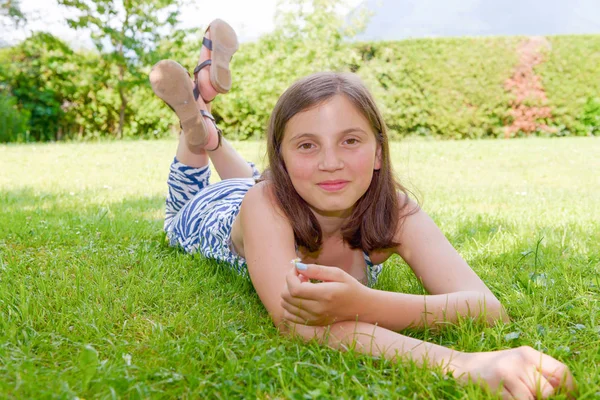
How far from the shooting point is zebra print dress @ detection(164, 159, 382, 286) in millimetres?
2684

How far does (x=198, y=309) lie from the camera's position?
6.86 feet

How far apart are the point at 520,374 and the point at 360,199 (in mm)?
1016

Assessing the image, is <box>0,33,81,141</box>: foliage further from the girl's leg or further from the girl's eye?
the girl's eye

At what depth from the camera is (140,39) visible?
44.1 ft

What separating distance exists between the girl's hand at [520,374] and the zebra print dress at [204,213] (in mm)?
903

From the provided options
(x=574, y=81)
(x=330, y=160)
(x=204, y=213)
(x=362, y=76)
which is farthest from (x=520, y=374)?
(x=574, y=81)

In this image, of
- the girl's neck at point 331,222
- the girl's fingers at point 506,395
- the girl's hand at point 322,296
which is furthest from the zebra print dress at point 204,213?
the girl's fingers at point 506,395

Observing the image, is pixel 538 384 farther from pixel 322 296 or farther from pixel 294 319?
pixel 294 319

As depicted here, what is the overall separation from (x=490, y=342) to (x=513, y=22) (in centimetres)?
5225

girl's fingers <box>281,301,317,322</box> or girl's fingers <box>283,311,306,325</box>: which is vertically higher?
girl's fingers <box>281,301,317,322</box>

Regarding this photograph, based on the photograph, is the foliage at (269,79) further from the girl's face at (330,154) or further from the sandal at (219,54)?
the girl's face at (330,154)

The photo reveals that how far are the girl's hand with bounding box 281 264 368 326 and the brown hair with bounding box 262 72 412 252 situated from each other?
0.48m

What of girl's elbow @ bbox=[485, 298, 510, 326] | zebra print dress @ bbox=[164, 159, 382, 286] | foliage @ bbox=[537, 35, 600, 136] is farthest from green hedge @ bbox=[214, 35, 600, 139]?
girl's elbow @ bbox=[485, 298, 510, 326]

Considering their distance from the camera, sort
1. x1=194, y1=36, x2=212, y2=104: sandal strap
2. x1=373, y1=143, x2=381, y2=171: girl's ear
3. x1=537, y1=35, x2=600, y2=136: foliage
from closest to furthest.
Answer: x1=373, y1=143, x2=381, y2=171: girl's ear
x1=194, y1=36, x2=212, y2=104: sandal strap
x1=537, y1=35, x2=600, y2=136: foliage
